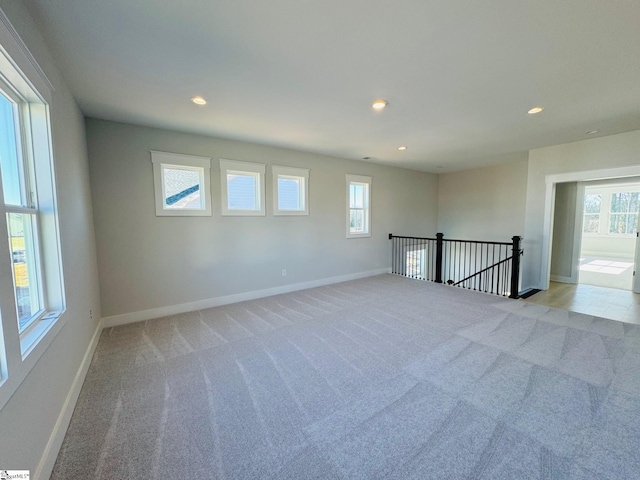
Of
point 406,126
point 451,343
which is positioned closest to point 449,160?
point 406,126

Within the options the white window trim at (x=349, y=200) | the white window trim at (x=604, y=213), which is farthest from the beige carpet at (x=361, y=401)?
the white window trim at (x=604, y=213)

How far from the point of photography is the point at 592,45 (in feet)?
6.52

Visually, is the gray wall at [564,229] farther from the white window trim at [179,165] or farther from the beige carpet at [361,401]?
the white window trim at [179,165]

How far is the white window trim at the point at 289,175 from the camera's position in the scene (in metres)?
4.79

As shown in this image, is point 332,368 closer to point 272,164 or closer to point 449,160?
point 272,164

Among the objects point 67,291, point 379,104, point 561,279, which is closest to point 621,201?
point 561,279

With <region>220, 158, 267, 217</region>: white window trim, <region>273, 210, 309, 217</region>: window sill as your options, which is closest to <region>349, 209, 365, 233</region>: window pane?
<region>273, 210, 309, 217</region>: window sill

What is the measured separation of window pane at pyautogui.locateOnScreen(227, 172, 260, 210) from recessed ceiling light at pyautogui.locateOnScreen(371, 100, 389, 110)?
7.85 feet

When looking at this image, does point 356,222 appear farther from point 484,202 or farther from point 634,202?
point 634,202

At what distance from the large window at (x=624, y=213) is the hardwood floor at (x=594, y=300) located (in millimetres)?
5270

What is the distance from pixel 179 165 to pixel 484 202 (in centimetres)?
743

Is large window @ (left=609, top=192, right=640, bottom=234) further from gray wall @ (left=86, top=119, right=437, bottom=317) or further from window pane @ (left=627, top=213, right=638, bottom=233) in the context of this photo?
gray wall @ (left=86, top=119, right=437, bottom=317)

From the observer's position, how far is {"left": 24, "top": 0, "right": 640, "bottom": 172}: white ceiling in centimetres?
168

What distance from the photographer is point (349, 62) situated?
2.21 meters
